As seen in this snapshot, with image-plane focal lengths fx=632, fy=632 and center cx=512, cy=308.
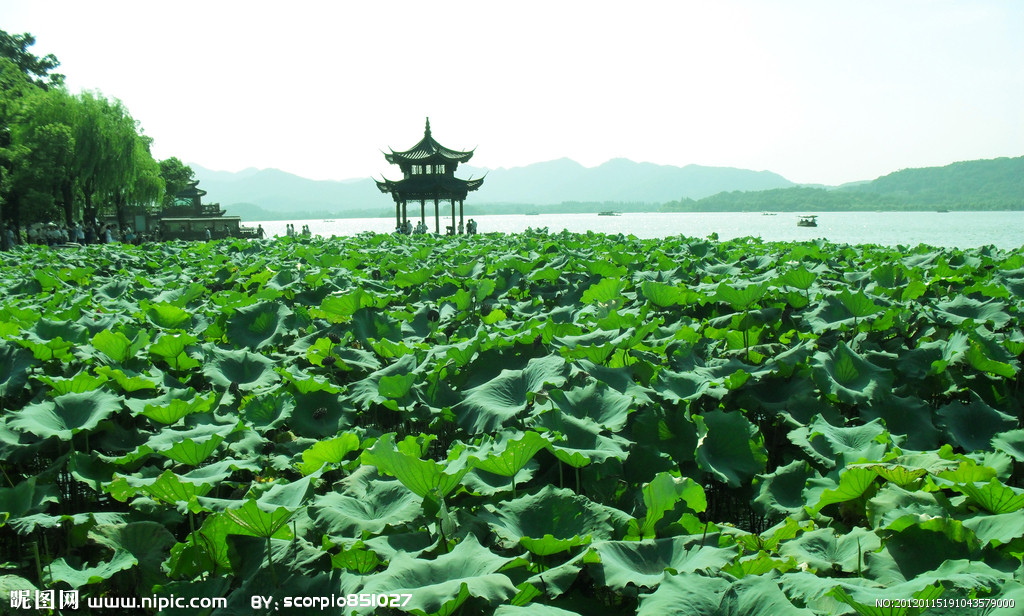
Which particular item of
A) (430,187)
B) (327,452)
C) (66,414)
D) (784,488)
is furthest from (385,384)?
(430,187)

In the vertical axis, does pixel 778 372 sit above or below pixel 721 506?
above

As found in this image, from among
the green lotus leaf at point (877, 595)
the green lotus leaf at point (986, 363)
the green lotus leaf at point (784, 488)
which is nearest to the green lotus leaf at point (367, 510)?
the green lotus leaf at point (877, 595)

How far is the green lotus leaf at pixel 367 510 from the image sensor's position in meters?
1.87

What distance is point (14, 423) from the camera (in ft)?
8.36

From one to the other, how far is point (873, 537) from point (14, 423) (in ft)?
10.2

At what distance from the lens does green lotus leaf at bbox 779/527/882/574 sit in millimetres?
1708

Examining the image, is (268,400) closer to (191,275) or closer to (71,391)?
(71,391)

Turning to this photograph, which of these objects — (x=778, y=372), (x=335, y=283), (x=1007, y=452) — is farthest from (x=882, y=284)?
(x=335, y=283)

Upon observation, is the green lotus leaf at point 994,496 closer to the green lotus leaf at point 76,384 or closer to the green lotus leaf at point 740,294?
the green lotus leaf at point 740,294

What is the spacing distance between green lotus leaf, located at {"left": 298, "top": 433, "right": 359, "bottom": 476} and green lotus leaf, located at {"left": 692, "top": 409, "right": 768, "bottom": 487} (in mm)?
1295

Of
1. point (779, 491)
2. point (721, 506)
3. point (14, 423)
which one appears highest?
point (14, 423)

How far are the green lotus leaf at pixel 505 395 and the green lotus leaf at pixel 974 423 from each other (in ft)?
5.68

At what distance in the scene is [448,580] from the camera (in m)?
1.57

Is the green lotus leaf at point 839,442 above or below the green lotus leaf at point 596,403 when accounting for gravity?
below
